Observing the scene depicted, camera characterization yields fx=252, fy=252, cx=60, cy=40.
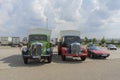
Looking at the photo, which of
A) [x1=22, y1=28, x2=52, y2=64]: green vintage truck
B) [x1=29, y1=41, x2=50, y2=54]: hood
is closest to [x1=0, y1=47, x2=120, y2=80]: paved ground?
[x1=22, y1=28, x2=52, y2=64]: green vintage truck

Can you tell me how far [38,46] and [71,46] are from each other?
3.81m

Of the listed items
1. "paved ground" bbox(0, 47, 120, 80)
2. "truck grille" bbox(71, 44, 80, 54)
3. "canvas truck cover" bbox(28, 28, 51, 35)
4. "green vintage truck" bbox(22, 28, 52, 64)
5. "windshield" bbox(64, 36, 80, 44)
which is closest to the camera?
"paved ground" bbox(0, 47, 120, 80)

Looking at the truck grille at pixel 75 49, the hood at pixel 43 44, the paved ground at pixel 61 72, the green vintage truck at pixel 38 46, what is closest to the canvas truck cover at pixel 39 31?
the green vintage truck at pixel 38 46

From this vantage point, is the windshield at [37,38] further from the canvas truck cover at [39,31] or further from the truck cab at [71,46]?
the truck cab at [71,46]

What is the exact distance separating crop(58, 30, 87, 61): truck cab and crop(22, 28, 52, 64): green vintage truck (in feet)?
6.14

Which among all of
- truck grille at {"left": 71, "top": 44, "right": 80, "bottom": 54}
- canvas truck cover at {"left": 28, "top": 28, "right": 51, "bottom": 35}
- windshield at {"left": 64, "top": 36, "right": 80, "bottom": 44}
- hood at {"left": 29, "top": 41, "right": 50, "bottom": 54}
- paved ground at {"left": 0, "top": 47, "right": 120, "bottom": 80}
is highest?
canvas truck cover at {"left": 28, "top": 28, "right": 51, "bottom": 35}

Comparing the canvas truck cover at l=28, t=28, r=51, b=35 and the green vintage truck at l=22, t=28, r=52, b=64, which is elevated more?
the canvas truck cover at l=28, t=28, r=51, b=35

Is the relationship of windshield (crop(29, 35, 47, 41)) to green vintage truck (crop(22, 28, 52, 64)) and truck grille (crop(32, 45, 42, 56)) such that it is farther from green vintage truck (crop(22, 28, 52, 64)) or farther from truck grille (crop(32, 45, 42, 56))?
truck grille (crop(32, 45, 42, 56))

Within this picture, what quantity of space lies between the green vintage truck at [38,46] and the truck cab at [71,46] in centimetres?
187

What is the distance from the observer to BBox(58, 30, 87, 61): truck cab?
23.2 meters

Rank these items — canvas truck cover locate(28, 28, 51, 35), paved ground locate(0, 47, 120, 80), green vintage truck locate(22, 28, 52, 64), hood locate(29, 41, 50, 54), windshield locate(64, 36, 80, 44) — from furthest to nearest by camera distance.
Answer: windshield locate(64, 36, 80, 44) < canvas truck cover locate(28, 28, 51, 35) < hood locate(29, 41, 50, 54) < green vintage truck locate(22, 28, 52, 64) < paved ground locate(0, 47, 120, 80)

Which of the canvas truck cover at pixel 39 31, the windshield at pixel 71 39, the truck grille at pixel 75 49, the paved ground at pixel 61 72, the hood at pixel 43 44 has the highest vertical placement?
the canvas truck cover at pixel 39 31

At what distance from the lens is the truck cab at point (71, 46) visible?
915 inches

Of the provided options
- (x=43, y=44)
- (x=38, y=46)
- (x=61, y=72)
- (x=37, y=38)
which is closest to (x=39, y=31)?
(x=37, y=38)
